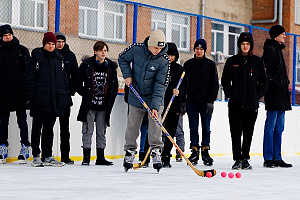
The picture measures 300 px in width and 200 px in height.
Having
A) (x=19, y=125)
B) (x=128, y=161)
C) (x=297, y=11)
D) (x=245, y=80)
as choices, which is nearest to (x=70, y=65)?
(x=19, y=125)

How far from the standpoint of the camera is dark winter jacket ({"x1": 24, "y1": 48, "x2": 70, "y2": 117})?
28.2 ft

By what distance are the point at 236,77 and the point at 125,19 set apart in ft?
10.9

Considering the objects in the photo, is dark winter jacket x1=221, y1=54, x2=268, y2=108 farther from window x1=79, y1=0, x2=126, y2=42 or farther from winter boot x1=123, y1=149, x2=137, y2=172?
window x1=79, y1=0, x2=126, y2=42

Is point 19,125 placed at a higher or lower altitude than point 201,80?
lower

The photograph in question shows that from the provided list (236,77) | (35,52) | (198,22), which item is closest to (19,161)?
(35,52)

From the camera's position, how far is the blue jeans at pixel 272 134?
31.8 ft

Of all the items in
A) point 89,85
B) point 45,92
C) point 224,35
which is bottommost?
point 45,92

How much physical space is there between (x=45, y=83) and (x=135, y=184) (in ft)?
8.43

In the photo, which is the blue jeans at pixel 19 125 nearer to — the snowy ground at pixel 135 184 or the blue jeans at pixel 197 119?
the snowy ground at pixel 135 184

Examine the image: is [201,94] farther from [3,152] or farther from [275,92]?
[3,152]

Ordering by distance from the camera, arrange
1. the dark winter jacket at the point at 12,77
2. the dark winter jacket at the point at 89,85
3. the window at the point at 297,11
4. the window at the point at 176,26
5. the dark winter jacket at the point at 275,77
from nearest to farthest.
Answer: the dark winter jacket at the point at 12,77 < the dark winter jacket at the point at 89,85 < the dark winter jacket at the point at 275,77 < the window at the point at 176,26 < the window at the point at 297,11

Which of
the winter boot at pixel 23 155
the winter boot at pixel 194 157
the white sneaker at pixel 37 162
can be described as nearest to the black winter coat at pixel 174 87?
the winter boot at pixel 194 157

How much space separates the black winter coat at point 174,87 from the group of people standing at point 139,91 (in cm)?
1

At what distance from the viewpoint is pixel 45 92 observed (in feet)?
28.4
